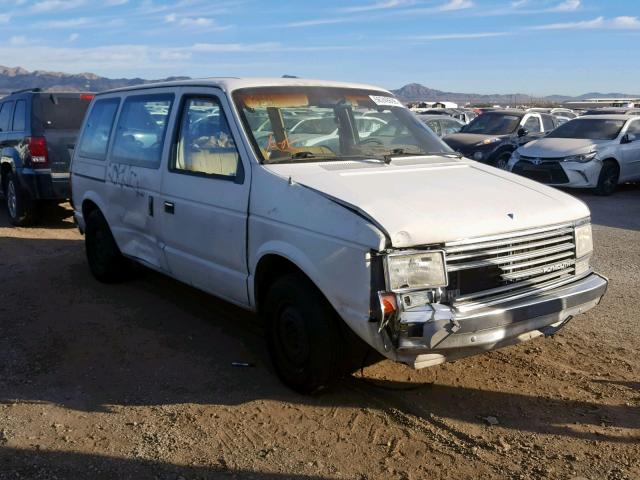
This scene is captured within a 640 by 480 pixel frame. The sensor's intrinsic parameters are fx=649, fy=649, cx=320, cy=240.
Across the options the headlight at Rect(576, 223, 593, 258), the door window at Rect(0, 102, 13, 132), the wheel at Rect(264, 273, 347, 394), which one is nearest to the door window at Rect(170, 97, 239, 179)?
the wheel at Rect(264, 273, 347, 394)

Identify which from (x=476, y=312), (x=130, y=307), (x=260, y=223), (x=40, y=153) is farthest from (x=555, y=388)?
(x=40, y=153)

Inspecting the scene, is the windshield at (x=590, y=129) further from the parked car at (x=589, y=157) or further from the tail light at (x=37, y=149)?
the tail light at (x=37, y=149)

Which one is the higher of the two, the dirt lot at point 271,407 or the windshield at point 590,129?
the windshield at point 590,129

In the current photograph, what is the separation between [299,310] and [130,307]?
2.61 metres

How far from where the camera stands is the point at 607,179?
13078mm

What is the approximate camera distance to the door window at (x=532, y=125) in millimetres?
16594

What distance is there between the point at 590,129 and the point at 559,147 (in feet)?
4.32

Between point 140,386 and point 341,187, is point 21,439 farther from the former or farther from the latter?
point 341,187

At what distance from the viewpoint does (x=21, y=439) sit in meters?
3.63

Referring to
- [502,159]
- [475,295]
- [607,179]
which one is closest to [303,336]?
[475,295]

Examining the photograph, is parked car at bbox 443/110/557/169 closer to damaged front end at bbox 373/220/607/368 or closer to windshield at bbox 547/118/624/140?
windshield at bbox 547/118/624/140

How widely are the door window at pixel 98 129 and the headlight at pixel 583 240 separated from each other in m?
4.29

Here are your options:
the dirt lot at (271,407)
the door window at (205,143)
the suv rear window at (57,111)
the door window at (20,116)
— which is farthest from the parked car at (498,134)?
the door window at (205,143)

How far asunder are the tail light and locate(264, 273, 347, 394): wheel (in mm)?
6566
